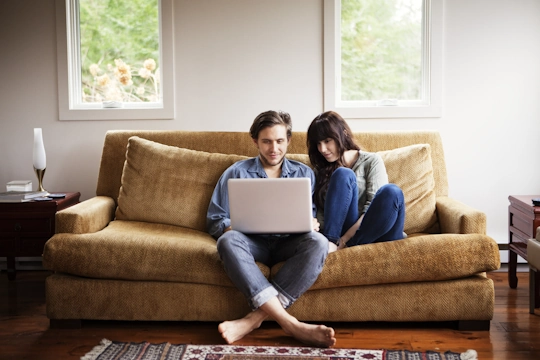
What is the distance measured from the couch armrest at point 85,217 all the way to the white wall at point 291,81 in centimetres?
92

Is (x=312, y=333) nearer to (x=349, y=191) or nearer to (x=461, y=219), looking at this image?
(x=349, y=191)

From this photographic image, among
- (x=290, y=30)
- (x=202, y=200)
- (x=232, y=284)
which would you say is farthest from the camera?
(x=290, y=30)

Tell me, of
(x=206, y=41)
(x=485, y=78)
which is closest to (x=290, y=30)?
(x=206, y=41)

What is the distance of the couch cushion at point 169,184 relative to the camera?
342 centimetres

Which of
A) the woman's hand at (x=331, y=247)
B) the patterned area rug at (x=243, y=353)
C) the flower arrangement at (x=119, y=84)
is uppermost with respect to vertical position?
the flower arrangement at (x=119, y=84)

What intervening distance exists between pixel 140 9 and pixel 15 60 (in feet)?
2.92

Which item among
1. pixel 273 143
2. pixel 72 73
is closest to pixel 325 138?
pixel 273 143

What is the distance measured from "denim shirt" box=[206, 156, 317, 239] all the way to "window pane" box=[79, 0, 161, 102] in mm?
1281

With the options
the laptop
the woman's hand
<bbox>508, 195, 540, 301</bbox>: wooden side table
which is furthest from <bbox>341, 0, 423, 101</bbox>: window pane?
the laptop

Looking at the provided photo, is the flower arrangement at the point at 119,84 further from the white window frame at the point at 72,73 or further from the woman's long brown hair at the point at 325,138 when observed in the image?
the woman's long brown hair at the point at 325,138

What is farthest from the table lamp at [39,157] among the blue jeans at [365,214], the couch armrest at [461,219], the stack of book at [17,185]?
the couch armrest at [461,219]

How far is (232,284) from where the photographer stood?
2.88 m

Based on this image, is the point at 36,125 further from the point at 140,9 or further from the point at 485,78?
the point at 485,78

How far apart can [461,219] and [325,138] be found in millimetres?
762
